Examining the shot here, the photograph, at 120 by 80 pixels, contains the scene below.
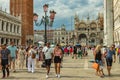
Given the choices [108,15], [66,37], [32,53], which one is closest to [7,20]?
[108,15]

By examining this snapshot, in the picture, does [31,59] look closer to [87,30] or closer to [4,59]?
[4,59]

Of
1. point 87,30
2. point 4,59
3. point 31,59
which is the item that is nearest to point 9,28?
point 31,59

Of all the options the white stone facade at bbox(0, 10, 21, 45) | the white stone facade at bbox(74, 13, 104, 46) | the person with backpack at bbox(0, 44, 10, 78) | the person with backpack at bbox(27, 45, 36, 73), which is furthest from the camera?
the white stone facade at bbox(74, 13, 104, 46)

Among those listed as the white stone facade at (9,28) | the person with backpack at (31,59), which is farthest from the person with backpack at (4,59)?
the white stone facade at (9,28)

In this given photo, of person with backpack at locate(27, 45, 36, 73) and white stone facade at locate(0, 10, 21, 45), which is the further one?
white stone facade at locate(0, 10, 21, 45)

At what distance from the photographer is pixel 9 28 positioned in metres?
78.2

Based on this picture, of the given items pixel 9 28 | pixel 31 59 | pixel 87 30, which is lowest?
pixel 31 59

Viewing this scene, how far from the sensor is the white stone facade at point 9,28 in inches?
2841

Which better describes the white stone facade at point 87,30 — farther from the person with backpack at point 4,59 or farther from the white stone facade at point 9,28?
the person with backpack at point 4,59

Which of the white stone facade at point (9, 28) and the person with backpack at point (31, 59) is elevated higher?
the white stone facade at point (9, 28)

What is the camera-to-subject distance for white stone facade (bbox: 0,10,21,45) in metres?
72.2

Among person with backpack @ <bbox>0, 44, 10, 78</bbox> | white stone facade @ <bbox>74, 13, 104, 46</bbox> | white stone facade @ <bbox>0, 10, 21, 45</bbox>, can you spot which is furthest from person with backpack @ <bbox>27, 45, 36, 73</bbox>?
white stone facade @ <bbox>74, 13, 104, 46</bbox>

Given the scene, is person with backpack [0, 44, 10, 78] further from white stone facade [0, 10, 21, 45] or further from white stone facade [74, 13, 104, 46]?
white stone facade [74, 13, 104, 46]

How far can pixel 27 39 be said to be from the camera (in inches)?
3489
